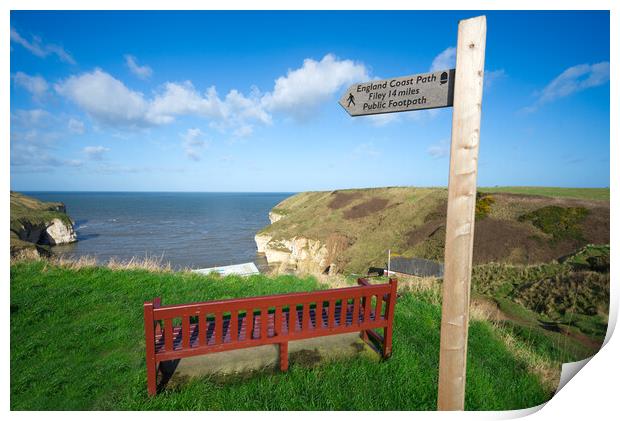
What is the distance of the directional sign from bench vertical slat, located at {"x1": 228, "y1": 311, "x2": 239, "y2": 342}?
2.36 m

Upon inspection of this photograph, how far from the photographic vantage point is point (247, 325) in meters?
3.32

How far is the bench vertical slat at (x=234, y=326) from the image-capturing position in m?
3.21

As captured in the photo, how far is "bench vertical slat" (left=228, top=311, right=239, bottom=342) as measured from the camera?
126 inches

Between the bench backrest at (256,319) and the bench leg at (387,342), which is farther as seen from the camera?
the bench leg at (387,342)

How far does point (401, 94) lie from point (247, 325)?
9.11 ft

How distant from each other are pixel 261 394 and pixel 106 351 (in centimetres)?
234

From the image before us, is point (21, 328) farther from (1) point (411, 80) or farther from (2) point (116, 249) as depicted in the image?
(2) point (116, 249)

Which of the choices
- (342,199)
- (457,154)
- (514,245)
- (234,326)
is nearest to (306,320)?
(234,326)

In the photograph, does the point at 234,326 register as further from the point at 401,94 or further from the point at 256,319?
the point at 401,94

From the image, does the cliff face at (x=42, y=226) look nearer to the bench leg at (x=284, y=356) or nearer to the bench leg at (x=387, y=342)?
A: the bench leg at (x=284, y=356)

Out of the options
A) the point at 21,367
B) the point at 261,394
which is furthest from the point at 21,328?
the point at 261,394

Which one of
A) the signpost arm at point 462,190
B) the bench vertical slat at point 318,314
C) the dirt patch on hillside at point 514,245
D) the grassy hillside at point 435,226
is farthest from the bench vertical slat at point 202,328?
the dirt patch on hillside at point 514,245

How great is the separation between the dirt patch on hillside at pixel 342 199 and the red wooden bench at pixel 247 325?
4527 centimetres

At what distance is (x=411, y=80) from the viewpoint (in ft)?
8.93
